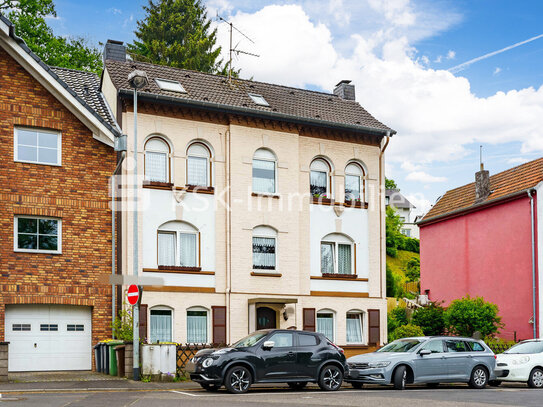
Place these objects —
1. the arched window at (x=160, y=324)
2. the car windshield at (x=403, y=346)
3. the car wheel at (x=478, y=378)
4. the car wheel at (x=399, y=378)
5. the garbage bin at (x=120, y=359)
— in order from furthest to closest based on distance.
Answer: the arched window at (x=160, y=324)
the garbage bin at (x=120, y=359)
the car wheel at (x=478, y=378)
the car windshield at (x=403, y=346)
the car wheel at (x=399, y=378)

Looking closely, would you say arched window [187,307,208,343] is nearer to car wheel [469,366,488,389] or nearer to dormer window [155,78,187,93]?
dormer window [155,78,187,93]

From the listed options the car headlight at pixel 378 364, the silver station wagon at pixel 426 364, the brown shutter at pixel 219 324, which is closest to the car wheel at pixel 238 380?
the silver station wagon at pixel 426 364

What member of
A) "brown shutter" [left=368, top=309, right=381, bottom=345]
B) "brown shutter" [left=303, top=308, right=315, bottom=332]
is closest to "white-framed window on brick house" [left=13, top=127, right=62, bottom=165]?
"brown shutter" [left=303, top=308, right=315, bottom=332]

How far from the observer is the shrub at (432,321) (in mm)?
31656

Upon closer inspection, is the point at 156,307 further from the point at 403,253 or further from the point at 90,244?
the point at 403,253

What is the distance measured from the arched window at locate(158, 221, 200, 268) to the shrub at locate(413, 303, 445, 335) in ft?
34.7

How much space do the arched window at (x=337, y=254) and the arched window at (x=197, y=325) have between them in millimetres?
5055

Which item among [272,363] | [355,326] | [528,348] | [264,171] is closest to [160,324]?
[264,171]

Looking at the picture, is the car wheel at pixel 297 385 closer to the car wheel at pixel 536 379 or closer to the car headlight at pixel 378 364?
the car headlight at pixel 378 364

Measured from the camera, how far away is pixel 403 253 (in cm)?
7450

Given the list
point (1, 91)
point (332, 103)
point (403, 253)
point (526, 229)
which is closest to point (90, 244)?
point (1, 91)

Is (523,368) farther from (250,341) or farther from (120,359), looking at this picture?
(120,359)

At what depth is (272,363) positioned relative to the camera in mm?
19219

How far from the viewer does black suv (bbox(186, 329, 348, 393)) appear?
18.6 metres
